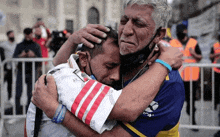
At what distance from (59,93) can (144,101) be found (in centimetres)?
43

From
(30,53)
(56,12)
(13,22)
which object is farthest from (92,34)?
(56,12)

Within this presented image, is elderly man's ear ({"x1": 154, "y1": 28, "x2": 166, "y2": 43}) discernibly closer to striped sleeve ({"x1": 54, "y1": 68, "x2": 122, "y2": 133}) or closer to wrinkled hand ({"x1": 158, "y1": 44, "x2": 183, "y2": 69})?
wrinkled hand ({"x1": 158, "y1": 44, "x2": 183, "y2": 69})

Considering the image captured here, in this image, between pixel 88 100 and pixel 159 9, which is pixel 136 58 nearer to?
pixel 159 9

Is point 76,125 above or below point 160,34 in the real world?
below

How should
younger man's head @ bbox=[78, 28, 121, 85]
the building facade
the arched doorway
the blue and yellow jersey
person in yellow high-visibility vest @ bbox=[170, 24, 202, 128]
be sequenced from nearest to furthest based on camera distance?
1. the blue and yellow jersey
2. younger man's head @ bbox=[78, 28, 121, 85]
3. person in yellow high-visibility vest @ bbox=[170, 24, 202, 128]
4. the building facade
5. the arched doorway

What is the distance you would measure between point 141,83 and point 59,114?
1.44 feet

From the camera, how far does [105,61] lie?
1.46 meters

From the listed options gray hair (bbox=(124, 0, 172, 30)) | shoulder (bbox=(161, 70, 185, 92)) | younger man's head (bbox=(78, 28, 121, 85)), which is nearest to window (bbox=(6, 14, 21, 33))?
younger man's head (bbox=(78, 28, 121, 85))

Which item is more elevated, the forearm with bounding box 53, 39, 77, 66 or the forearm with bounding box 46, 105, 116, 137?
the forearm with bounding box 53, 39, 77, 66

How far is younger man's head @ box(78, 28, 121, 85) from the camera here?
1459 mm

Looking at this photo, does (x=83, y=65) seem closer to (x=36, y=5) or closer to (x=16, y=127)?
(x=16, y=127)

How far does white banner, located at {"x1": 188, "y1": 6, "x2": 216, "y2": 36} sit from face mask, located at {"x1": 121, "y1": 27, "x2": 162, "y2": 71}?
437 inches

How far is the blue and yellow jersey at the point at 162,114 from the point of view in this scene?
1.33 metres

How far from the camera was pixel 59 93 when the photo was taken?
1.25m
